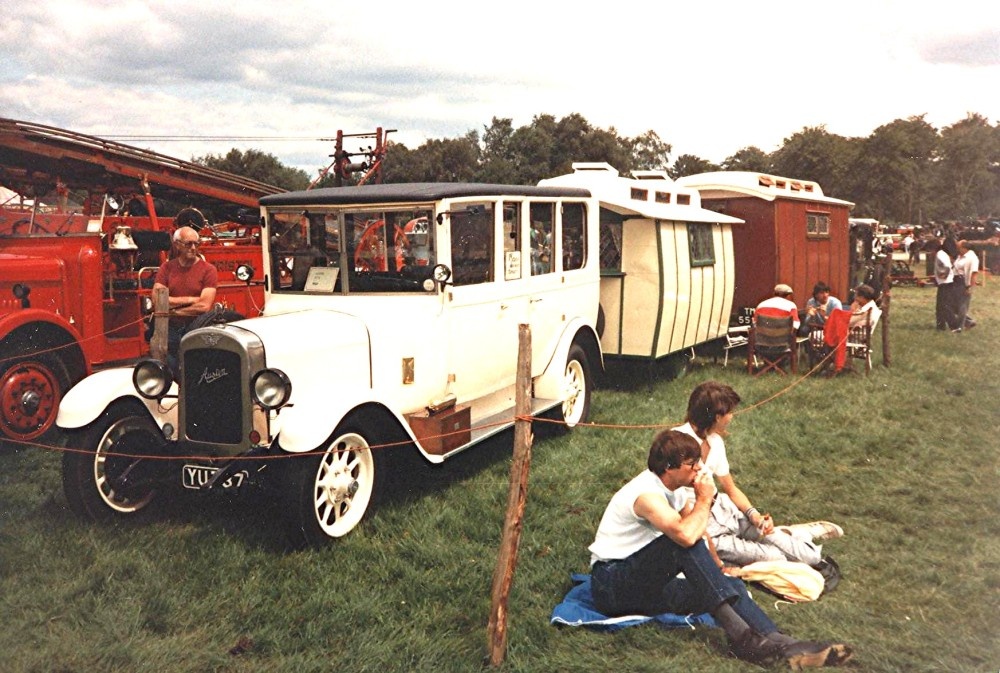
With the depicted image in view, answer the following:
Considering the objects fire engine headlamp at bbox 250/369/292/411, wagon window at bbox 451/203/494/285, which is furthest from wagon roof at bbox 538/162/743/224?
fire engine headlamp at bbox 250/369/292/411

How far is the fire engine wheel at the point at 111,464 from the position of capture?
5.50m

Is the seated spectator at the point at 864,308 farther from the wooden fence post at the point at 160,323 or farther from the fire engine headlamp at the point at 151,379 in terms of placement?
the fire engine headlamp at the point at 151,379

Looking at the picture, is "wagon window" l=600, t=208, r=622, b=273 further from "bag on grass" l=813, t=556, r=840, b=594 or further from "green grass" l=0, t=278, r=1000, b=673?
"bag on grass" l=813, t=556, r=840, b=594

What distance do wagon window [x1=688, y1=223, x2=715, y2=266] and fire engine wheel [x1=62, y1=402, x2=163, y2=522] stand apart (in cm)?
705

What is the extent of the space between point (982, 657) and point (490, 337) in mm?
3986

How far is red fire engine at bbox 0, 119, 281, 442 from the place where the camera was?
25.1ft

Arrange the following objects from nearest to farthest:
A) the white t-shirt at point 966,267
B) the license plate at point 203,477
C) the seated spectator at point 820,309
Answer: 1. the license plate at point 203,477
2. the seated spectator at point 820,309
3. the white t-shirt at point 966,267

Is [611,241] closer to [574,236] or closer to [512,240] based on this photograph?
[574,236]

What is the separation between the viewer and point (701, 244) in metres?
11.1

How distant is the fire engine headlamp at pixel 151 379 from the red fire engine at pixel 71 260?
129 cm

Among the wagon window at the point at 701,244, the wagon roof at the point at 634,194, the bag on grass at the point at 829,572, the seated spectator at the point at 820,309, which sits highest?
the wagon roof at the point at 634,194

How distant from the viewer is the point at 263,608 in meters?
4.45

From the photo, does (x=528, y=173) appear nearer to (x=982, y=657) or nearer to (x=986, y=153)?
(x=986, y=153)

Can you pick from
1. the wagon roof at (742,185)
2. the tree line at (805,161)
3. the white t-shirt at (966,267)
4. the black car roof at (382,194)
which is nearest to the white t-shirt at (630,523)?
the black car roof at (382,194)
